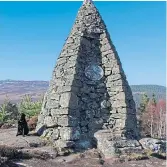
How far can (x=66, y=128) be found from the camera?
14883 mm

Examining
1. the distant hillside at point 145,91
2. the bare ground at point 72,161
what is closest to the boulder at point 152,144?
the bare ground at point 72,161

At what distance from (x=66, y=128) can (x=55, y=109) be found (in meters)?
1.20

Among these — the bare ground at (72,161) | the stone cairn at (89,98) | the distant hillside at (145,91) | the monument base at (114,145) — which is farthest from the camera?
the distant hillside at (145,91)

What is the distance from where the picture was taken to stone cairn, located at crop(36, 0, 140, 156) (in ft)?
49.0

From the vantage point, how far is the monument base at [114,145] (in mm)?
13836

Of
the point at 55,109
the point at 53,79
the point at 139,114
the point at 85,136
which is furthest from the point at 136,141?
the point at 139,114

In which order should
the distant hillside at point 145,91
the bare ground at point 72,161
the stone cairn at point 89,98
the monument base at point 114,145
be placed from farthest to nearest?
the distant hillside at point 145,91 → the stone cairn at point 89,98 → the monument base at point 114,145 → the bare ground at point 72,161

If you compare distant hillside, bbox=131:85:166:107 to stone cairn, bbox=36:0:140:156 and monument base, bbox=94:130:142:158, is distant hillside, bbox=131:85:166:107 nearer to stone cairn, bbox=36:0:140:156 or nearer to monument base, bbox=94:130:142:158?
stone cairn, bbox=36:0:140:156

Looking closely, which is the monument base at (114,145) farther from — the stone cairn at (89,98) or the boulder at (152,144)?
the boulder at (152,144)

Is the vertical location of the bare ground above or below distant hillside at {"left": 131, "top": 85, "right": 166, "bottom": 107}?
below

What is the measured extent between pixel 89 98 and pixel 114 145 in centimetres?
299

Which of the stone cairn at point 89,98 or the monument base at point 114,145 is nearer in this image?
the monument base at point 114,145

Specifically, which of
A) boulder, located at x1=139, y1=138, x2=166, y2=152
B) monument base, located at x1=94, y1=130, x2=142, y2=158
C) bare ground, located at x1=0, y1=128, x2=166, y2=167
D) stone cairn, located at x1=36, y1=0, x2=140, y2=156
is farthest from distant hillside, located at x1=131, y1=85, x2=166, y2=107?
bare ground, located at x1=0, y1=128, x2=166, y2=167

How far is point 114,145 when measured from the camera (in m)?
14.0
